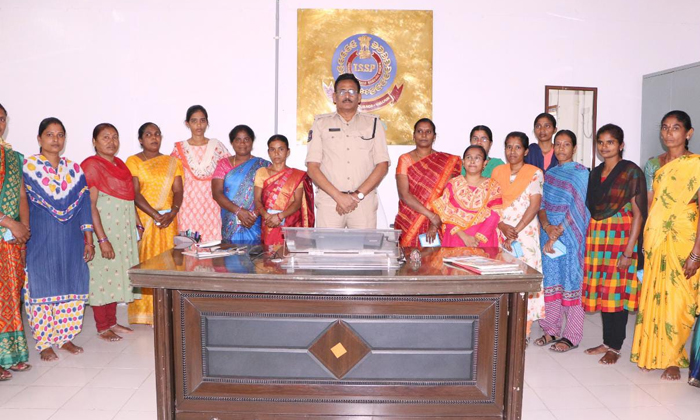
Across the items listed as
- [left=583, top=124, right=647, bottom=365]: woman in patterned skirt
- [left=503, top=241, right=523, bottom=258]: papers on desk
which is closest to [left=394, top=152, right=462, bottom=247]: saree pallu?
[left=503, top=241, right=523, bottom=258]: papers on desk

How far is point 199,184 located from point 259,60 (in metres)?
1.30

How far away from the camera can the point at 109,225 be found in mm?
3674

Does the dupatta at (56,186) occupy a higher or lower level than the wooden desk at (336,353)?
higher

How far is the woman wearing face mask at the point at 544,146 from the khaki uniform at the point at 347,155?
120 cm

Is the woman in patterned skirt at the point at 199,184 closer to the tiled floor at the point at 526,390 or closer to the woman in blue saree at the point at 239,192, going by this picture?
the woman in blue saree at the point at 239,192

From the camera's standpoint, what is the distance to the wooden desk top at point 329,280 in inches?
77.0

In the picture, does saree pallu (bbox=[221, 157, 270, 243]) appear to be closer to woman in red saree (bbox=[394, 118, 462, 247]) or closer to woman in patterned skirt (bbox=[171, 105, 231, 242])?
woman in patterned skirt (bbox=[171, 105, 231, 242])

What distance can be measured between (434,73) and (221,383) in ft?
11.3

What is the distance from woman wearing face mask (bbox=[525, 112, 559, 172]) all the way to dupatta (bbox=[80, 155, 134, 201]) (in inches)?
112

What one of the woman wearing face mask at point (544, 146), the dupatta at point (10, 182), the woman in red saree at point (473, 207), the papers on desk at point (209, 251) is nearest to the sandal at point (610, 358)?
the woman in red saree at point (473, 207)

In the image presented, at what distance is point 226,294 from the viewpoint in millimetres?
2064

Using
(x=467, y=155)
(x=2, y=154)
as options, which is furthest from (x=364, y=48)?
(x=2, y=154)

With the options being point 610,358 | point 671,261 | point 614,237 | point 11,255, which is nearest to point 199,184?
point 11,255

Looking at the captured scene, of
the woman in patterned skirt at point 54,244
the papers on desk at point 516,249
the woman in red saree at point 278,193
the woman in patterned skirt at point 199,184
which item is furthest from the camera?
the woman in patterned skirt at point 199,184
